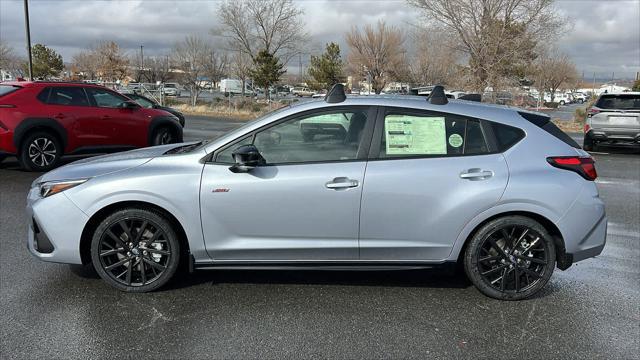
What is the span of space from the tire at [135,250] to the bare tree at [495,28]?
879 inches

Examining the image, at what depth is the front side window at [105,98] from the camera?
9281 mm

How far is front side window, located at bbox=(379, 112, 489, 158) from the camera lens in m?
3.83

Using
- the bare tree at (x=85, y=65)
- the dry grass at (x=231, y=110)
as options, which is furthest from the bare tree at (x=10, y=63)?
the dry grass at (x=231, y=110)

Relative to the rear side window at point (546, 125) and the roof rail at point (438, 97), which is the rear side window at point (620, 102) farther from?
the roof rail at point (438, 97)

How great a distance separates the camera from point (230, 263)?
3.85 metres

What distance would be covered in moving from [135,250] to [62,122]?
19.5ft

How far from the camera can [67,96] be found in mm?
8945

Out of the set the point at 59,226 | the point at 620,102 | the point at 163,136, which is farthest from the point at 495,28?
the point at 59,226

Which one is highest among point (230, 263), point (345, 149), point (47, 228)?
point (345, 149)

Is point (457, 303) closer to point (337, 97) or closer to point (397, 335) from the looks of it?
point (397, 335)

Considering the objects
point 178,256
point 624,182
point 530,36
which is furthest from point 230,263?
Answer: point 530,36

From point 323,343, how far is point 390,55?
1493 inches

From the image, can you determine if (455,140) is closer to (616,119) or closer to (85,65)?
(616,119)

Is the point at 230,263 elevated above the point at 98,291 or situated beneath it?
elevated above
